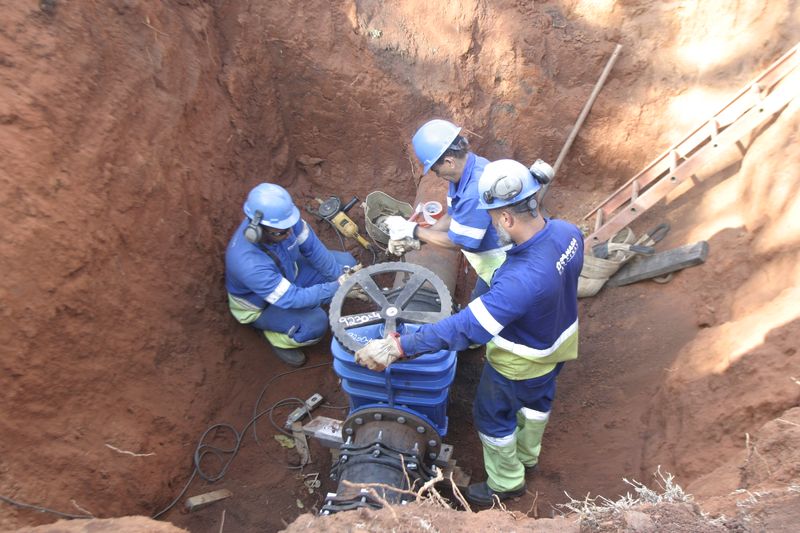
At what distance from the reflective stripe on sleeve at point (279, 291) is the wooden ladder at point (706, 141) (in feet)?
10.0

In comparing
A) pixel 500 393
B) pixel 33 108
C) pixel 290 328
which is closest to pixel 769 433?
pixel 500 393

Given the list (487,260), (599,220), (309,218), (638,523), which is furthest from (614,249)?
A: (638,523)

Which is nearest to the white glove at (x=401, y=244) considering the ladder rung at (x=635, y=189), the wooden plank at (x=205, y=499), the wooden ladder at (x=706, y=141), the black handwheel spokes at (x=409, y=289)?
the black handwheel spokes at (x=409, y=289)

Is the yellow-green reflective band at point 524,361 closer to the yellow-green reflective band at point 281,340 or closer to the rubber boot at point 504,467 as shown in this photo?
the rubber boot at point 504,467

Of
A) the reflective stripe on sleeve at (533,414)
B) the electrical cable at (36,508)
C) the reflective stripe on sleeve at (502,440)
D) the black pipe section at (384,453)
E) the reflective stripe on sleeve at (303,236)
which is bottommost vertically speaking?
the electrical cable at (36,508)

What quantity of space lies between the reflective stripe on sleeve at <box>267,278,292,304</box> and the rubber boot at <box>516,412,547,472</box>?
7.25ft

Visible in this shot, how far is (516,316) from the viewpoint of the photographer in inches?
111

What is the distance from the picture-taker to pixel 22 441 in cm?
303

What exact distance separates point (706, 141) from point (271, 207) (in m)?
4.39

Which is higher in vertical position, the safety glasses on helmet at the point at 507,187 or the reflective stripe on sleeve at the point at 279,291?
the safety glasses on helmet at the point at 507,187

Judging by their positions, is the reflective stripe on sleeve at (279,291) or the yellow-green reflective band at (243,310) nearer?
the reflective stripe on sleeve at (279,291)

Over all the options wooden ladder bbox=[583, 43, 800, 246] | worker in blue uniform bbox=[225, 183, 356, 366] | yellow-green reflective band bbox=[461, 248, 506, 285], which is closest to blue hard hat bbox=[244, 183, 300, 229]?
worker in blue uniform bbox=[225, 183, 356, 366]

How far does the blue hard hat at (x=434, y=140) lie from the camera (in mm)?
3660

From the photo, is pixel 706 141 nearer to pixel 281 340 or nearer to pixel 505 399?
pixel 505 399
